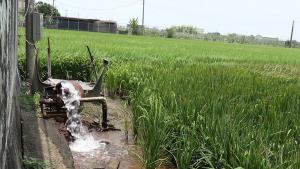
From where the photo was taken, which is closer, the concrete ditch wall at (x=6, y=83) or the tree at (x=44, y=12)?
the concrete ditch wall at (x=6, y=83)

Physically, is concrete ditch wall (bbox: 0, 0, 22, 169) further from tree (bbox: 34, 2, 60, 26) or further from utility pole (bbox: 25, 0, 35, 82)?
tree (bbox: 34, 2, 60, 26)

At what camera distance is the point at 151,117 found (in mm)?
4363

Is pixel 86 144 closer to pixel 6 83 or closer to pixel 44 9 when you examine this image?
pixel 6 83

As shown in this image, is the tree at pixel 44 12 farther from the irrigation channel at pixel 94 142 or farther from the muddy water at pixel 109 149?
the irrigation channel at pixel 94 142

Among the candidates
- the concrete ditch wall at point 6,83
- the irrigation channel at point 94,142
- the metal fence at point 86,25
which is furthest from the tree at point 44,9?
the metal fence at point 86,25

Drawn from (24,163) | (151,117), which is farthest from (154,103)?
(24,163)

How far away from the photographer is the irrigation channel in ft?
14.8

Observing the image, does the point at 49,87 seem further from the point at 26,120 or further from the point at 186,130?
the point at 186,130

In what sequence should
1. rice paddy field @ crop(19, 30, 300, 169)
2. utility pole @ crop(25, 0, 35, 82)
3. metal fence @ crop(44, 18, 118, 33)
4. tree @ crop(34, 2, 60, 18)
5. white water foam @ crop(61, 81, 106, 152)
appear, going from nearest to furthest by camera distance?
1. rice paddy field @ crop(19, 30, 300, 169)
2. white water foam @ crop(61, 81, 106, 152)
3. utility pole @ crop(25, 0, 35, 82)
4. tree @ crop(34, 2, 60, 18)
5. metal fence @ crop(44, 18, 118, 33)

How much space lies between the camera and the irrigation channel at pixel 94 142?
14.8 feet

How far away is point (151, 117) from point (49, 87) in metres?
1.85

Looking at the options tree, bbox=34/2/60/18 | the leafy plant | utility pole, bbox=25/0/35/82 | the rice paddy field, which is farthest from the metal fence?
the leafy plant

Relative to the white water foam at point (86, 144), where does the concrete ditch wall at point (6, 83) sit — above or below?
above

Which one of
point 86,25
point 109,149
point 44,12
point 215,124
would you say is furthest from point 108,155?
point 86,25
